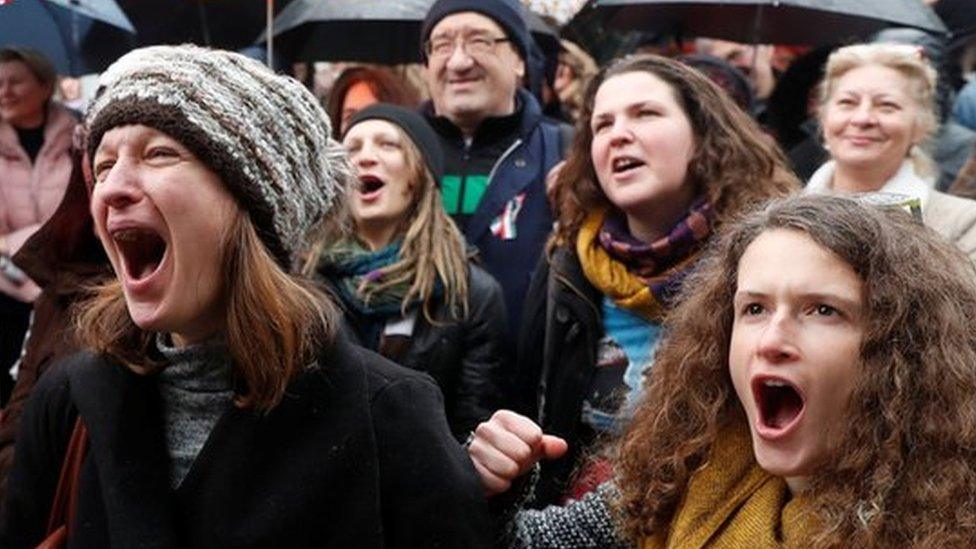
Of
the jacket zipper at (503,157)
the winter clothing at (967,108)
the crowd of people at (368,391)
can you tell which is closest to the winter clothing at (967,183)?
the winter clothing at (967,108)

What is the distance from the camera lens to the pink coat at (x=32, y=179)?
647 centimetres

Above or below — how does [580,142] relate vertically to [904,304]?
below

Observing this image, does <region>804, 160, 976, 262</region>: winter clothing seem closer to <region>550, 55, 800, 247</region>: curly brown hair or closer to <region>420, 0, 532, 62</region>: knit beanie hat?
<region>550, 55, 800, 247</region>: curly brown hair

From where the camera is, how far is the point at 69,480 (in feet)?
9.27

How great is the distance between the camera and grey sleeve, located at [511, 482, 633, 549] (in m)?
3.01

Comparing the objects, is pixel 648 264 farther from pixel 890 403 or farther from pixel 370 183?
pixel 890 403

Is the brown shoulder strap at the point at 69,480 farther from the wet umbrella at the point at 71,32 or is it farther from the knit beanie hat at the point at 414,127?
the wet umbrella at the point at 71,32

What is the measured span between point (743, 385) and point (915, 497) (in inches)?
14.2

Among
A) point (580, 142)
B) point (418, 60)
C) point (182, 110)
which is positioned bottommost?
point (418, 60)

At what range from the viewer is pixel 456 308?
480 cm

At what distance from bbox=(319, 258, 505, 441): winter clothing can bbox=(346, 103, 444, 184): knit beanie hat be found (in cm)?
52

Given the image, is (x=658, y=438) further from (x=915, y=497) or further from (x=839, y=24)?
(x=839, y=24)

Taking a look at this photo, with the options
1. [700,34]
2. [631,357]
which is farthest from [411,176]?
[700,34]

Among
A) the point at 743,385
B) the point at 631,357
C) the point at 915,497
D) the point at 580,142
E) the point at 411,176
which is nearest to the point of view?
the point at 915,497
